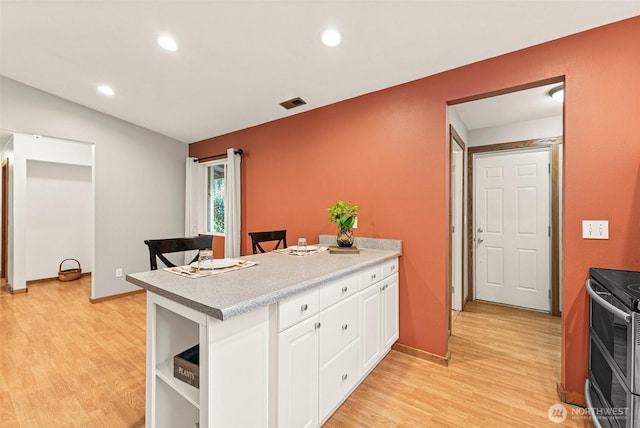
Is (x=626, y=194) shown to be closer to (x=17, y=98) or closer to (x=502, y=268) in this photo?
(x=502, y=268)

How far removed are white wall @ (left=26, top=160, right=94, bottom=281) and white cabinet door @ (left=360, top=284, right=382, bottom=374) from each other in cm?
476

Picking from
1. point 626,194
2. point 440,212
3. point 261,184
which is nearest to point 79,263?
point 261,184

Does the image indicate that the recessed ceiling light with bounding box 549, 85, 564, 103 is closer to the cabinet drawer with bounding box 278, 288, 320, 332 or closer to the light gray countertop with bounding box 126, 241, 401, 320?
the light gray countertop with bounding box 126, 241, 401, 320

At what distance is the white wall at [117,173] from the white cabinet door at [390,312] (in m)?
3.84

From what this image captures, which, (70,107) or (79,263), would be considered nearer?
(70,107)

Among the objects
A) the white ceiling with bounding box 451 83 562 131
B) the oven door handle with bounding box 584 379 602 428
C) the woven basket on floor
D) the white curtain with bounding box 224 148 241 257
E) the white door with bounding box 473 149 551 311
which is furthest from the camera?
the woven basket on floor

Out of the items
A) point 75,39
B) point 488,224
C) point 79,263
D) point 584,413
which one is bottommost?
point 584,413

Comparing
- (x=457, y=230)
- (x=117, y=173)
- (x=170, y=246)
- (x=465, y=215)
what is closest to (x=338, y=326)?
(x=170, y=246)

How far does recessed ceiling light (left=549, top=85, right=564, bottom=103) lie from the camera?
8.16ft

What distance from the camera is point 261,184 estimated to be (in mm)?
3744

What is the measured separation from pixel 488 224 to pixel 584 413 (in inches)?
93.4

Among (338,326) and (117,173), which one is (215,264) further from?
(117,173)

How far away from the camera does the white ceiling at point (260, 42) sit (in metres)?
1.73

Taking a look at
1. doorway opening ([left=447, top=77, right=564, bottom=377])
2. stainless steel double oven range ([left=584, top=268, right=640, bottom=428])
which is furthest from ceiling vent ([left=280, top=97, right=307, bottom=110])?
stainless steel double oven range ([left=584, top=268, right=640, bottom=428])
